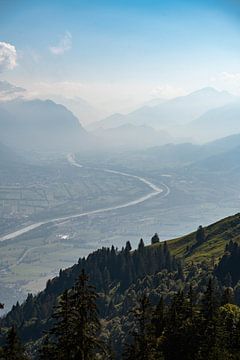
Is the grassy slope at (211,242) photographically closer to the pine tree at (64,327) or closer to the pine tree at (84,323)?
the pine tree at (64,327)

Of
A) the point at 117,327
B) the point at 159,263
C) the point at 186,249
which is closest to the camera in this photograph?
the point at 117,327

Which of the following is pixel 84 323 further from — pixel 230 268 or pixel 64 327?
pixel 230 268

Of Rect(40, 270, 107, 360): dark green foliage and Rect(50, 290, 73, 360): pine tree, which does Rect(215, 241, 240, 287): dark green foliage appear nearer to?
Rect(50, 290, 73, 360): pine tree

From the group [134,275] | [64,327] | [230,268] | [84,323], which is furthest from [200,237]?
[84,323]

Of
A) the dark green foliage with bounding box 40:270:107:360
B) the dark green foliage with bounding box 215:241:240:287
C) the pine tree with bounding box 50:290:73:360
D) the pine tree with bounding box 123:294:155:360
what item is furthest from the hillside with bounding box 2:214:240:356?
the dark green foliage with bounding box 40:270:107:360

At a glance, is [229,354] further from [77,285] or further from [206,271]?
[206,271]

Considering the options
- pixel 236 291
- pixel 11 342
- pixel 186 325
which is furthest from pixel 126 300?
pixel 11 342

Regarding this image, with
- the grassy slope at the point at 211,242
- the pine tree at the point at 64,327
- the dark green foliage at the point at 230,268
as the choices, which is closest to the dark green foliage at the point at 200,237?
the grassy slope at the point at 211,242

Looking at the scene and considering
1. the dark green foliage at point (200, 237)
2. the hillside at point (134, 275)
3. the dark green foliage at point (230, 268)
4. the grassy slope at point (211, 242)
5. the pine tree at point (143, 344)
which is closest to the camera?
the pine tree at point (143, 344)
